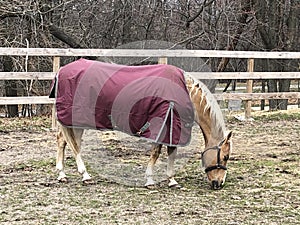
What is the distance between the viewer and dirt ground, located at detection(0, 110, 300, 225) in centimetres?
393

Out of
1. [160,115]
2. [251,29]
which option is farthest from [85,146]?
[251,29]

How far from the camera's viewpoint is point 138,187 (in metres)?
4.85

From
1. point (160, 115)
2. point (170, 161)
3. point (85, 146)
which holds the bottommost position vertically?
point (85, 146)

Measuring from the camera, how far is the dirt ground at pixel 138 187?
3926 millimetres

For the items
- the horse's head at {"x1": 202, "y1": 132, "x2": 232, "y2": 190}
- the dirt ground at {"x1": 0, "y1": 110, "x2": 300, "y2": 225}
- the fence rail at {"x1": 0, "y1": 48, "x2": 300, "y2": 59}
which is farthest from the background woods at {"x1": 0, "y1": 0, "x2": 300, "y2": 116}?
the horse's head at {"x1": 202, "y1": 132, "x2": 232, "y2": 190}

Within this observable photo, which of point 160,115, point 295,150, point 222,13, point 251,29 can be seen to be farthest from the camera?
point 251,29

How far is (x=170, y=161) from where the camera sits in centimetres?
489

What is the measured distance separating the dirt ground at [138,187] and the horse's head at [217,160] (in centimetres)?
11

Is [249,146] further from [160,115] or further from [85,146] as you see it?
[160,115]

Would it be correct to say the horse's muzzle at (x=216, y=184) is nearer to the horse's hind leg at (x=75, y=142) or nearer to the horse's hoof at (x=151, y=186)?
the horse's hoof at (x=151, y=186)

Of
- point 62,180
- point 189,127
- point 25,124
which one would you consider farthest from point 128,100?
point 25,124

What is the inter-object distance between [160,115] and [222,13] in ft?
26.1

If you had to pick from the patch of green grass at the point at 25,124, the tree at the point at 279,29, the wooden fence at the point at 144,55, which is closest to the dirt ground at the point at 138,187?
the patch of green grass at the point at 25,124

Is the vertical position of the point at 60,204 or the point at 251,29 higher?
the point at 251,29
